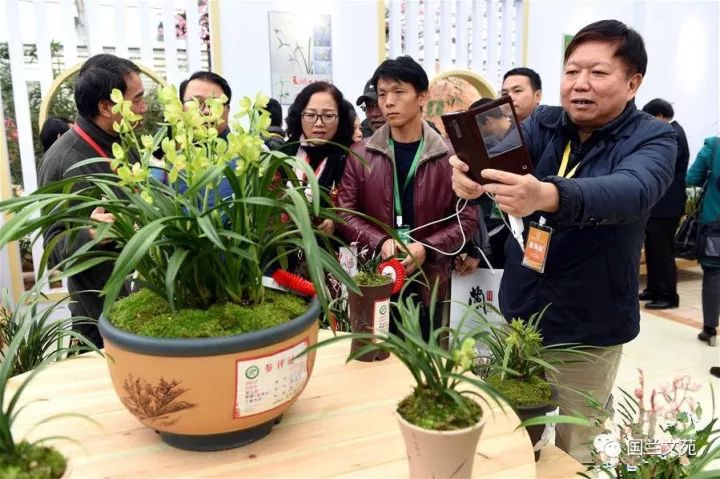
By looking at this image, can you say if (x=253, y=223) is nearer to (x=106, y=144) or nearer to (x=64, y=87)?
(x=106, y=144)

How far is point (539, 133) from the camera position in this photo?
5.58ft

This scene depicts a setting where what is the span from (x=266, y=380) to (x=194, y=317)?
0.15m

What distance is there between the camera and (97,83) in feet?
6.68

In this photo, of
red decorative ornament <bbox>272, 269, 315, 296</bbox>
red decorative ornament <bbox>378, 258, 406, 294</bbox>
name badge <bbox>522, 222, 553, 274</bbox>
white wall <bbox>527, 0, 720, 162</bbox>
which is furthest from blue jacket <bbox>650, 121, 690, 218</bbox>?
red decorative ornament <bbox>272, 269, 315, 296</bbox>

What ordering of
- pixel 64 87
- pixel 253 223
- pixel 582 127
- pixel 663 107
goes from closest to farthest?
pixel 253 223 → pixel 582 127 → pixel 64 87 → pixel 663 107

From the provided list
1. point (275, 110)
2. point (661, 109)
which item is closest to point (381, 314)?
point (275, 110)

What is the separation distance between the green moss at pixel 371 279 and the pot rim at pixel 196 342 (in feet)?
1.48

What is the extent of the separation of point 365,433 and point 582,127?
109cm

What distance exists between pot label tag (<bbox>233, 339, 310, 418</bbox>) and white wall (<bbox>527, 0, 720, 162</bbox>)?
5539 millimetres

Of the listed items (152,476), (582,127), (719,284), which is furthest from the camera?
(719,284)

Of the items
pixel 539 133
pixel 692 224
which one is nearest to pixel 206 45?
pixel 539 133

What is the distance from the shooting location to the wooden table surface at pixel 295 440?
2.79 feet

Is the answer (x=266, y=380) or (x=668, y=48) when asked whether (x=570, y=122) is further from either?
(x=668, y=48)

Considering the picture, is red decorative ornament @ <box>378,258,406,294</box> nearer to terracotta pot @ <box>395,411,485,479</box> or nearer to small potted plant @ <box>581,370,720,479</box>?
small potted plant @ <box>581,370,720,479</box>
